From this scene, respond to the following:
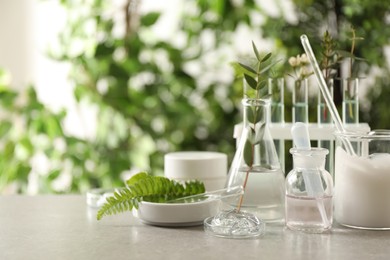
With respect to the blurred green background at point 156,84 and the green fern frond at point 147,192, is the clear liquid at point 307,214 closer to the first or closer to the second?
the green fern frond at point 147,192

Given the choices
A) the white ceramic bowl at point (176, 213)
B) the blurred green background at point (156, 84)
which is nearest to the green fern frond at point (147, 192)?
the white ceramic bowl at point (176, 213)

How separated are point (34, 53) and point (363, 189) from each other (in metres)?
1.87


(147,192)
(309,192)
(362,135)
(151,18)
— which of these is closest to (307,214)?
(309,192)

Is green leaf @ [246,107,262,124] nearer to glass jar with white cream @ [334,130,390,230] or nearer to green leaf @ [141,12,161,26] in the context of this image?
glass jar with white cream @ [334,130,390,230]

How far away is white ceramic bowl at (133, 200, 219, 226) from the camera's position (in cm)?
108

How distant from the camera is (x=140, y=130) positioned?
7.69ft

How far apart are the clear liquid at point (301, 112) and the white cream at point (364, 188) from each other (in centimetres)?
11

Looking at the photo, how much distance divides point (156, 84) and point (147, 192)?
4.00 feet

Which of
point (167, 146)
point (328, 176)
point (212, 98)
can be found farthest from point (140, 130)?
point (328, 176)

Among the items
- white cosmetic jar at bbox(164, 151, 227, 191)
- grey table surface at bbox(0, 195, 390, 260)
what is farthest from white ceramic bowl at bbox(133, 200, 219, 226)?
white cosmetic jar at bbox(164, 151, 227, 191)

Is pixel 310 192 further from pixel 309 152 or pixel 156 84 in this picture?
pixel 156 84

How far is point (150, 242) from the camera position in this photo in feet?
3.30

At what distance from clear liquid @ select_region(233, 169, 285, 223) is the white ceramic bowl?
0.06 metres

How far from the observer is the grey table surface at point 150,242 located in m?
0.94
